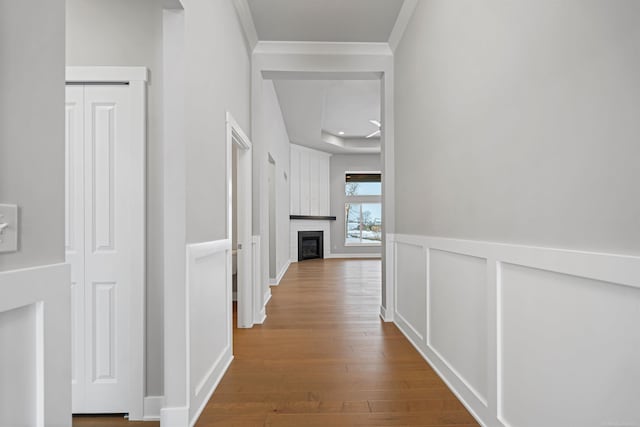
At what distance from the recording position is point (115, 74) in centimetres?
206

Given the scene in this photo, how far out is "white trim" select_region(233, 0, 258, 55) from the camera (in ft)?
10.5

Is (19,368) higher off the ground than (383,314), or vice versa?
(19,368)

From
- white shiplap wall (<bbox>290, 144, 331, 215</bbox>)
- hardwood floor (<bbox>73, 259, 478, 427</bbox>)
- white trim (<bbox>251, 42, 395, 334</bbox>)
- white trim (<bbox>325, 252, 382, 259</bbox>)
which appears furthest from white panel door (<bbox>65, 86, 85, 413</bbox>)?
white trim (<bbox>325, 252, 382, 259</bbox>)

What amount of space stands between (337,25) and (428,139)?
162cm

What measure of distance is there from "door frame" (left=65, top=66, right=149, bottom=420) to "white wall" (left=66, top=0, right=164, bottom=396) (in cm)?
3

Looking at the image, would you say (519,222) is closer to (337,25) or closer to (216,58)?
(216,58)

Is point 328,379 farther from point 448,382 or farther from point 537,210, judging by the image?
point 537,210

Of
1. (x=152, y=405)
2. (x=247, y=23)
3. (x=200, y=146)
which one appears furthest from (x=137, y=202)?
(x=247, y=23)

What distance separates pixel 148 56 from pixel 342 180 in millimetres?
9582

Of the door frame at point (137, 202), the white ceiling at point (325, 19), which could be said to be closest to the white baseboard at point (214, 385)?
the door frame at point (137, 202)

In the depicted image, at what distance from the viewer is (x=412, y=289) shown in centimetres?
331

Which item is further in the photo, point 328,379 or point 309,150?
point 309,150

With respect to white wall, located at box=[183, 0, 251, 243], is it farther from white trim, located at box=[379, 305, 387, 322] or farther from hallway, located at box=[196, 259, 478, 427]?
white trim, located at box=[379, 305, 387, 322]

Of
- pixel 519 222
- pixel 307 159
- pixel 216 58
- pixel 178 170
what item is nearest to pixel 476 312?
pixel 519 222
